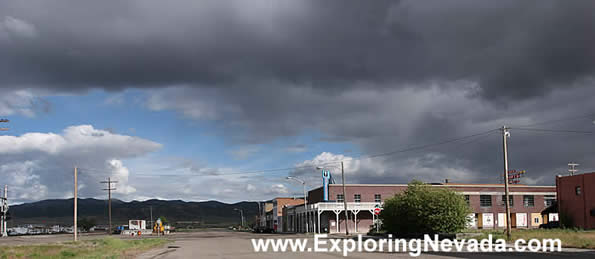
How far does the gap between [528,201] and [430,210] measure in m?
51.0

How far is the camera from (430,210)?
48.0 meters

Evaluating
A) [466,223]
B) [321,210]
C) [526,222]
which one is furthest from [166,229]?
[466,223]

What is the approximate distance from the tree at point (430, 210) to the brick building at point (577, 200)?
16649 mm

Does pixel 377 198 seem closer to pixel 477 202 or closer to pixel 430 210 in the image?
pixel 477 202

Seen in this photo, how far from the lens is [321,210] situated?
78.0 meters

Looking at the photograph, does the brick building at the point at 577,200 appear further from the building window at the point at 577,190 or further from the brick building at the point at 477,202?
the brick building at the point at 477,202

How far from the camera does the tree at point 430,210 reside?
156 ft

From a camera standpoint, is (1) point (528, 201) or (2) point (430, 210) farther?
(1) point (528, 201)

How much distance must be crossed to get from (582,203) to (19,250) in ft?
176

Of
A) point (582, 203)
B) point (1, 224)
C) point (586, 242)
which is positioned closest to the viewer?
point (586, 242)

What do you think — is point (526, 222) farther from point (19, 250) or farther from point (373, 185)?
point (19, 250)

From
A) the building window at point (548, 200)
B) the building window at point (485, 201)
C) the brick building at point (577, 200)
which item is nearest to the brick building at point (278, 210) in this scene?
the building window at point (485, 201)

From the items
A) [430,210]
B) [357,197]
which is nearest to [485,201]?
[357,197]

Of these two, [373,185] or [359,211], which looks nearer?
[359,211]
